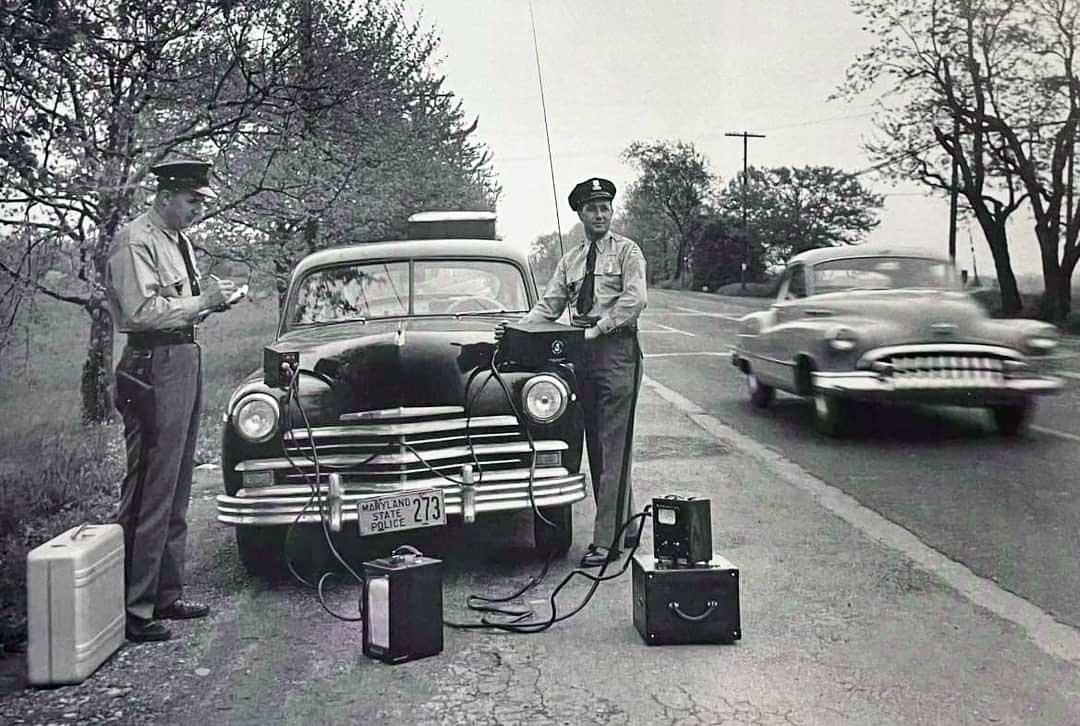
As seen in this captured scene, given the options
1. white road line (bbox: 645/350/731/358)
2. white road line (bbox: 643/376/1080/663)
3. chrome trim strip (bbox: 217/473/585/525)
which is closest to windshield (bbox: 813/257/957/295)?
white road line (bbox: 643/376/1080/663)

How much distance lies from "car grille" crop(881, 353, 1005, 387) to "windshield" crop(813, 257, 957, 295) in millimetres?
1140

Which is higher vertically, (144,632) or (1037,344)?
(1037,344)

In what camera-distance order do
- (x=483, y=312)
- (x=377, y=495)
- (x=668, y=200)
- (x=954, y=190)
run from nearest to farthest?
(x=377, y=495)
(x=483, y=312)
(x=668, y=200)
(x=954, y=190)

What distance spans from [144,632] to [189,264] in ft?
4.84

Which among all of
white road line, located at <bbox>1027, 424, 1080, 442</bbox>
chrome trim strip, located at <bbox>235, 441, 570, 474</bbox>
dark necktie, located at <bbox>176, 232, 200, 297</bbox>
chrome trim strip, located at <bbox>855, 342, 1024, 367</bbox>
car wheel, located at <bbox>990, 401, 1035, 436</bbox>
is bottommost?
white road line, located at <bbox>1027, 424, 1080, 442</bbox>

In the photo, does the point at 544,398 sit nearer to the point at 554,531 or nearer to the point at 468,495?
the point at 468,495

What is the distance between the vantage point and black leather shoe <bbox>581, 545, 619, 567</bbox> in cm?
560

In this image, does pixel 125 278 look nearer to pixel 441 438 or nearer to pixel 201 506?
pixel 441 438

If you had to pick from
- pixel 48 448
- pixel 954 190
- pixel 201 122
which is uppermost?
pixel 954 190

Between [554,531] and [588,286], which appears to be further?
[588,286]

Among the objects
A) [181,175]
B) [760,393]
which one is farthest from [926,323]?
[181,175]

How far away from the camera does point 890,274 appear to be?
1023 cm

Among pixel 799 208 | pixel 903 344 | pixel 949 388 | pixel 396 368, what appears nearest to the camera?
pixel 396 368

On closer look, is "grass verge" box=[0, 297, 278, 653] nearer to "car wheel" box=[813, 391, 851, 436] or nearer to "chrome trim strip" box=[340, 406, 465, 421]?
"chrome trim strip" box=[340, 406, 465, 421]
